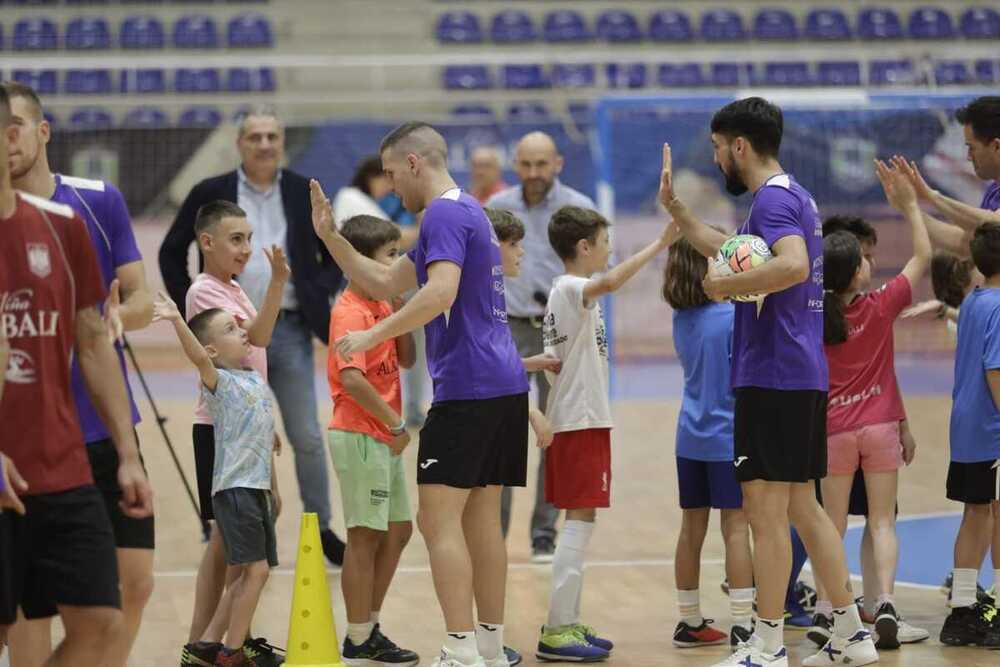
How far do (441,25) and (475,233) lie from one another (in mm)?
16845

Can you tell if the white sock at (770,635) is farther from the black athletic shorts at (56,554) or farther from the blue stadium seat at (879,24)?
the blue stadium seat at (879,24)

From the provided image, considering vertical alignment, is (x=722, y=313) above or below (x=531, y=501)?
above

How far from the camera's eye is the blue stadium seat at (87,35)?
823 inches

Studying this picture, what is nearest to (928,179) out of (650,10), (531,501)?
(531,501)

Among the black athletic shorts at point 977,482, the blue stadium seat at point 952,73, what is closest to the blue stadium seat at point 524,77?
the blue stadium seat at point 952,73

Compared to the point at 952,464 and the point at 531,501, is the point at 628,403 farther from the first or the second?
the point at 952,464

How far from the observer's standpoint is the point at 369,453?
6090mm

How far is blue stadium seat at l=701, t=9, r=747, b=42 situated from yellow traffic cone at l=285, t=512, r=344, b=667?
1715cm

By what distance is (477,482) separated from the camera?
17.8 feet

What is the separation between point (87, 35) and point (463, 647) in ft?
57.5

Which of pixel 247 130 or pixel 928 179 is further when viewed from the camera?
pixel 928 179

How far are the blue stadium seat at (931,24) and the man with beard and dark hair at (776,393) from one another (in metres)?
16.5

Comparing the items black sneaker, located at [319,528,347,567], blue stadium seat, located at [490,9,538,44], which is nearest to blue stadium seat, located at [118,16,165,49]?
blue stadium seat, located at [490,9,538,44]

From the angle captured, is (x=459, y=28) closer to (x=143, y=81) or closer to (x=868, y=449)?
(x=143, y=81)
